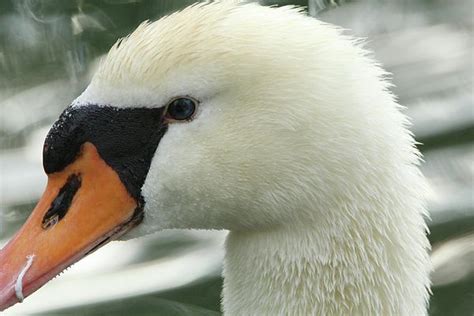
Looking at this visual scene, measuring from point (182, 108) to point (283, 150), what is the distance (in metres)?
0.17

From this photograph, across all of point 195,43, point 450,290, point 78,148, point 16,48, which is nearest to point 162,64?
point 195,43

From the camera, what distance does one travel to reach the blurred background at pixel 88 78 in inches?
140

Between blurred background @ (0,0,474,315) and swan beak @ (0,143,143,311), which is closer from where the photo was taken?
swan beak @ (0,143,143,311)

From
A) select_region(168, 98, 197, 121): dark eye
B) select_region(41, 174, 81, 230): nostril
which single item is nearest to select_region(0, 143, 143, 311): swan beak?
select_region(41, 174, 81, 230): nostril

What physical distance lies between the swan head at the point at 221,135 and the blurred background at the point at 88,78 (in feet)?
4.29

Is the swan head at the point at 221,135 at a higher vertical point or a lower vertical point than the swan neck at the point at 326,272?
higher

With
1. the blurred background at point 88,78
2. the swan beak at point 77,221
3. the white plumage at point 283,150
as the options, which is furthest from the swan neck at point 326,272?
the blurred background at point 88,78

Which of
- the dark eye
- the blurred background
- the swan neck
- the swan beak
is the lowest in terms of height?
the blurred background

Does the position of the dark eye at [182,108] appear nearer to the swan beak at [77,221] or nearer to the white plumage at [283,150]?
the white plumage at [283,150]

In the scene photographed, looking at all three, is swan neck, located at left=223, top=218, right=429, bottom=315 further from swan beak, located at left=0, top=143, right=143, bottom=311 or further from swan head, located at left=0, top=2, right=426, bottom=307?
swan beak, located at left=0, top=143, right=143, bottom=311

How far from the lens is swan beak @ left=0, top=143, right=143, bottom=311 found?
2.21 metres

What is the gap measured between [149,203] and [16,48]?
2.45m

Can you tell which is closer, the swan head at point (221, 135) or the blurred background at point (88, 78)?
the swan head at point (221, 135)

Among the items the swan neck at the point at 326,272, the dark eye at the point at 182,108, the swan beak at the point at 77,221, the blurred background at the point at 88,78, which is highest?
the dark eye at the point at 182,108
